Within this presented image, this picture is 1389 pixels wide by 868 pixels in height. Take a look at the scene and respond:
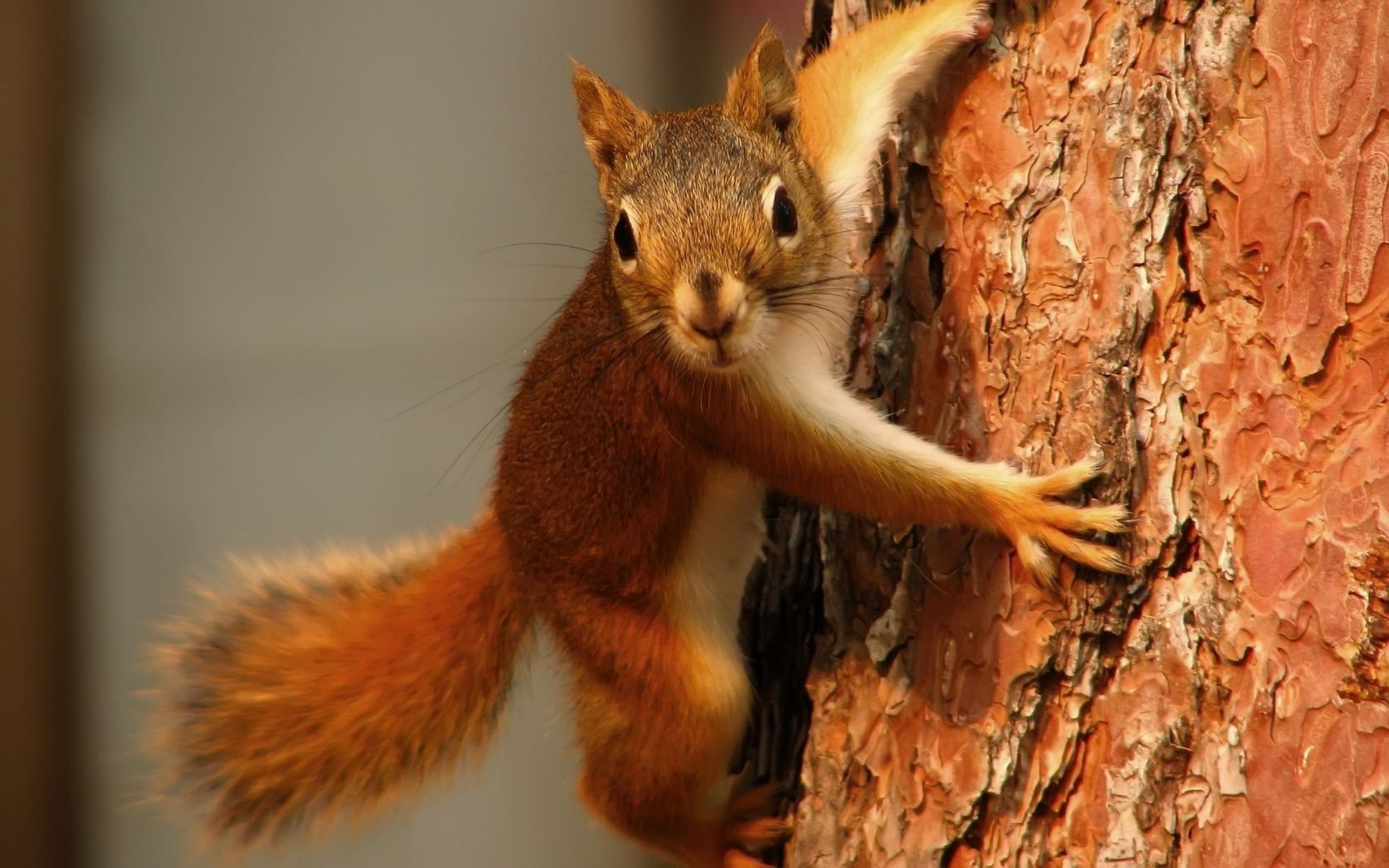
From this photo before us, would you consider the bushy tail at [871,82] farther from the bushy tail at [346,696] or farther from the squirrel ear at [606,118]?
the bushy tail at [346,696]

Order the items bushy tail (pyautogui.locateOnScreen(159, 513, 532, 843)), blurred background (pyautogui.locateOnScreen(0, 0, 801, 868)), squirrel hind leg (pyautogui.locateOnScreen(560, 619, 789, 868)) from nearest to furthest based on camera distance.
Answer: squirrel hind leg (pyautogui.locateOnScreen(560, 619, 789, 868)), bushy tail (pyautogui.locateOnScreen(159, 513, 532, 843)), blurred background (pyautogui.locateOnScreen(0, 0, 801, 868))

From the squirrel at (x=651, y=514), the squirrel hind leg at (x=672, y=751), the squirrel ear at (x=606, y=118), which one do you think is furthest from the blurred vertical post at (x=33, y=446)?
the squirrel ear at (x=606, y=118)

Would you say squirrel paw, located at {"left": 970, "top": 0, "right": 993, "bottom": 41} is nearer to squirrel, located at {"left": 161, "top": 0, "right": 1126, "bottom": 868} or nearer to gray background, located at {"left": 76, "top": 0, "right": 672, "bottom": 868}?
squirrel, located at {"left": 161, "top": 0, "right": 1126, "bottom": 868}

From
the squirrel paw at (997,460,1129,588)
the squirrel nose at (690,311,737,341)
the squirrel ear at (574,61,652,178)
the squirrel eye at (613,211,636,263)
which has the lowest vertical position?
the squirrel paw at (997,460,1129,588)

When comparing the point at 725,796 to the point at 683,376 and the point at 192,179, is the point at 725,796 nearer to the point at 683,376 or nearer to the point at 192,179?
the point at 683,376

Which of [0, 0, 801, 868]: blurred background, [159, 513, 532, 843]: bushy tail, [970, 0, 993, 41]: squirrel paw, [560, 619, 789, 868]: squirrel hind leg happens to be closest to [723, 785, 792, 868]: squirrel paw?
[560, 619, 789, 868]: squirrel hind leg

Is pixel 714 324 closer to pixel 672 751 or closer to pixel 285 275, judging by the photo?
pixel 672 751

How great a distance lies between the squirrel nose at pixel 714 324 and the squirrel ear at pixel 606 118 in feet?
1.08

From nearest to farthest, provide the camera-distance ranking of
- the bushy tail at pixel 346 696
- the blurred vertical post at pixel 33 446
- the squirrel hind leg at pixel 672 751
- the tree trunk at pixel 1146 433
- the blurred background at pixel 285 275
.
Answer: the tree trunk at pixel 1146 433
the squirrel hind leg at pixel 672 751
the bushy tail at pixel 346 696
the blurred vertical post at pixel 33 446
the blurred background at pixel 285 275

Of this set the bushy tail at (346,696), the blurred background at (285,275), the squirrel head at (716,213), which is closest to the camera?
the squirrel head at (716,213)

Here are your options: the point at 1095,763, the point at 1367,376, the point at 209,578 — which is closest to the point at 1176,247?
the point at 1367,376

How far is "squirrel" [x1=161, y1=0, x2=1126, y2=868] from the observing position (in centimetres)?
119

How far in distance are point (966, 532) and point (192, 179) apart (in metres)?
2.02

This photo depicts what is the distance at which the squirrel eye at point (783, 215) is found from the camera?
1.20 meters
